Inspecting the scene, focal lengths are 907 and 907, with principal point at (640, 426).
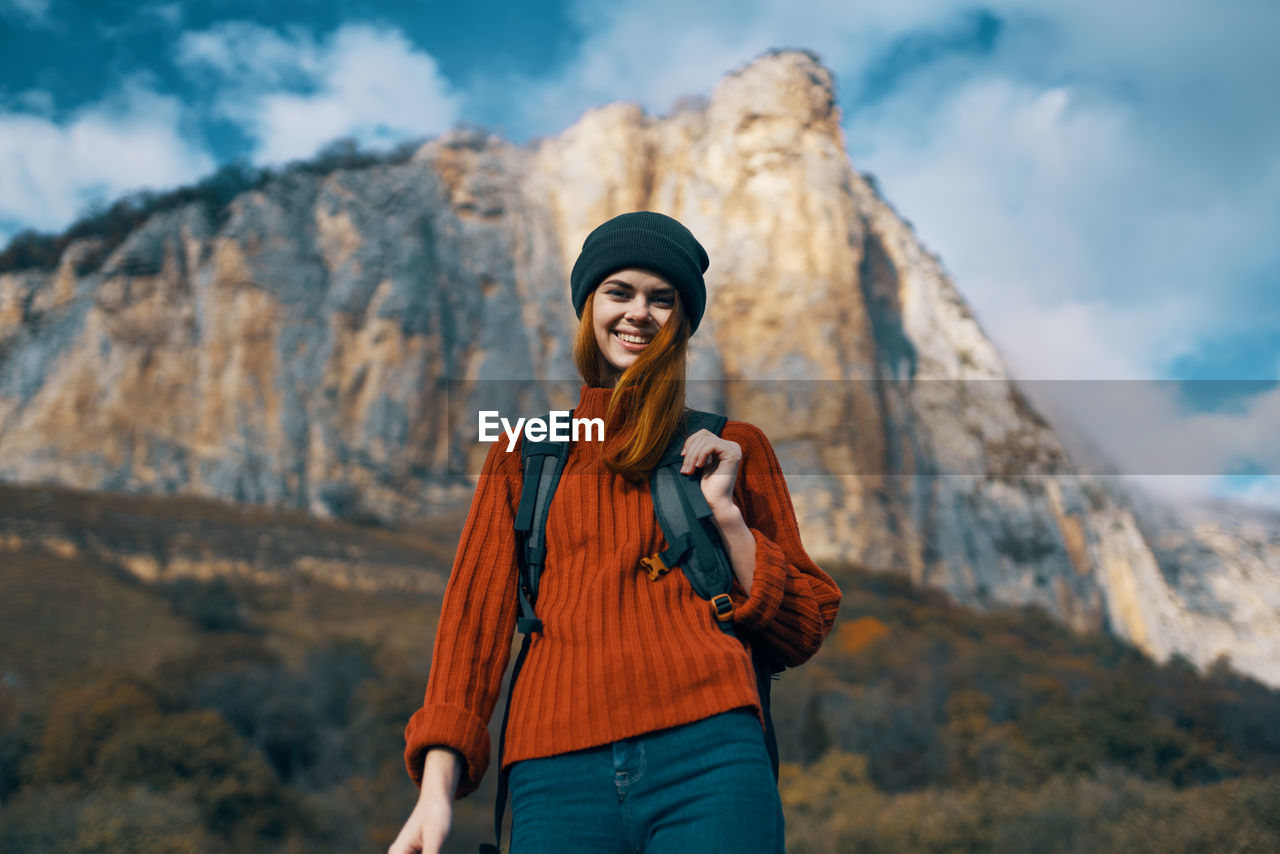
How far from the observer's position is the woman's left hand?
141 cm

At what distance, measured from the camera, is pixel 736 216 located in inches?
1654

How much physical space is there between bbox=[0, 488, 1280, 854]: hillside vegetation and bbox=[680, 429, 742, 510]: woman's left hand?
640 cm

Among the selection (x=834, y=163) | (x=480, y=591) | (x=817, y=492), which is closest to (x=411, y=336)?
(x=817, y=492)

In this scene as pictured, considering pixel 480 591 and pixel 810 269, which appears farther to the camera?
pixel 810 269

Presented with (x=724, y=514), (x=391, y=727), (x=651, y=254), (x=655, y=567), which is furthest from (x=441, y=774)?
(x=391, y=727)

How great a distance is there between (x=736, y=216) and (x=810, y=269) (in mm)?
4282

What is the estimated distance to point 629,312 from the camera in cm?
158

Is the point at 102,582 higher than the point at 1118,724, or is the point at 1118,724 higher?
the point at 102,582

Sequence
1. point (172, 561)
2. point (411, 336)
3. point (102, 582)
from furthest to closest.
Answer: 1. point (411, 336)
2. point (172, 561)
3. point (102, 582)

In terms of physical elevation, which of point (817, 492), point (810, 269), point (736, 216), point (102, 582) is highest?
point (736, 216)

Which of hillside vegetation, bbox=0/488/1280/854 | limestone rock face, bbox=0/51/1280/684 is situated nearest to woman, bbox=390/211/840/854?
hillside vegetation, bbox=0/488/1280/854

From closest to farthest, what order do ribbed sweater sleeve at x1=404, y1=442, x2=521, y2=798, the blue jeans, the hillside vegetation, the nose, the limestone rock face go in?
the blue jeans → ribbed sweater sleeve at x1=404, y1=442, x2=521, y2=798 → the nose → the hillside vegetation → the limestone rock face

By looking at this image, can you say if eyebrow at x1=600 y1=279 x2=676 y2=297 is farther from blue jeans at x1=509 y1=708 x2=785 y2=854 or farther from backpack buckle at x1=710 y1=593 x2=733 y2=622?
blue jeans at x1=509 y1=708 x2=785 y2=854

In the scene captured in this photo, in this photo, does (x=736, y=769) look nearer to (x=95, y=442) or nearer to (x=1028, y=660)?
(x=1028, y=660)
